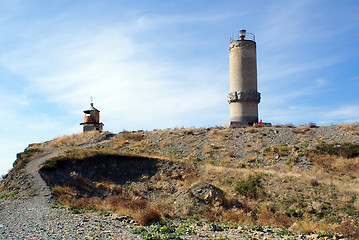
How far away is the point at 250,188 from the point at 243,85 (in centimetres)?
1768

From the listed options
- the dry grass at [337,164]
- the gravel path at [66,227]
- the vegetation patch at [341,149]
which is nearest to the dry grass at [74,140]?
the gravel path at [66,227]

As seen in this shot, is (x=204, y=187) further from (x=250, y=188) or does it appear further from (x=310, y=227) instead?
(x=310, y=227)

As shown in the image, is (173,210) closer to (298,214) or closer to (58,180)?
(298,214)

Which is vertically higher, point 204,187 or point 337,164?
point 337,164

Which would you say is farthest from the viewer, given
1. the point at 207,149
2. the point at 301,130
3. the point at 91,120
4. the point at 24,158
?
the point at 91,120

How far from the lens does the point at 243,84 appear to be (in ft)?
115

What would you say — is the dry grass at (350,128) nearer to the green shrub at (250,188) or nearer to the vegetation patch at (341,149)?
the vegetation patch at (341,149)

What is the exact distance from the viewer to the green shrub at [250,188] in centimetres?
1917

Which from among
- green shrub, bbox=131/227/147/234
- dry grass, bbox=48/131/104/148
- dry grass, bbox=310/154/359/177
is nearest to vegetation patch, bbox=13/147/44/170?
dry grass, bbox=48/131/104/148

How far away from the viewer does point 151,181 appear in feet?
75.9

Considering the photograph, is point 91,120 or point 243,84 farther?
point 91,120

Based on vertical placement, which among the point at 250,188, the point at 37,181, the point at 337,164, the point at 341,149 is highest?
the point at 341,149

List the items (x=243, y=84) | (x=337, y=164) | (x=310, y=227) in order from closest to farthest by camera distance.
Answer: (x=310, y=227)
(x=337, y=164)
(x=243, y=84)

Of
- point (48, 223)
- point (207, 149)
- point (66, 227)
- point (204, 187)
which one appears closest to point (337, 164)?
point (207, 149)
